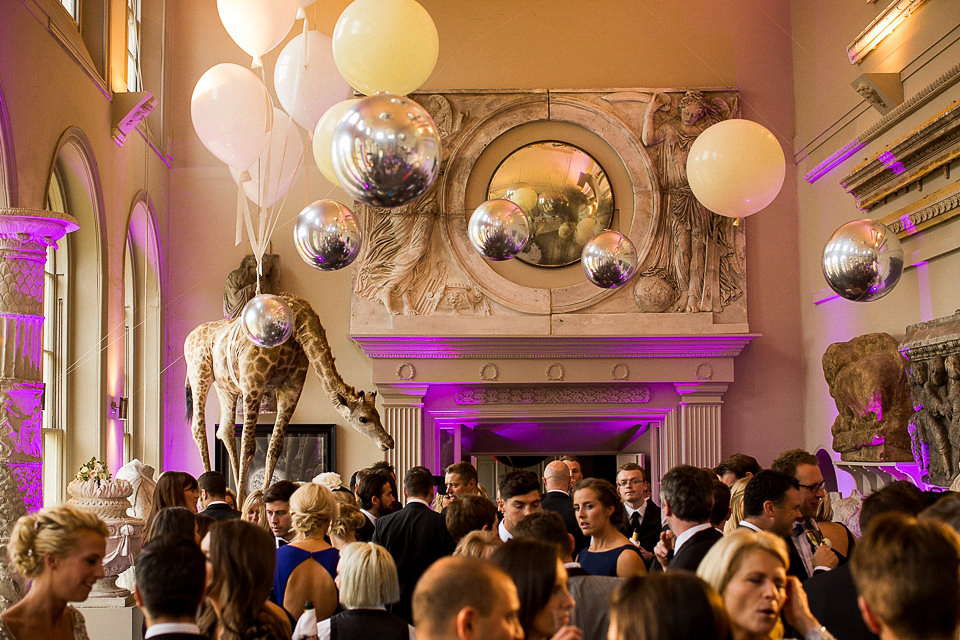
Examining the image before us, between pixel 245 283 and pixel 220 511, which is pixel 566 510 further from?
pixel 245 283

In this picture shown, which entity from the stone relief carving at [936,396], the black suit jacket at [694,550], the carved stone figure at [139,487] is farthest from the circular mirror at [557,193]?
the black suit jacket at [694,550]

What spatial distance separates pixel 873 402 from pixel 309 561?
678 centimetres

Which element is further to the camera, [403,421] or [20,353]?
[403,421]

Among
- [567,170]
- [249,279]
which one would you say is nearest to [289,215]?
[249,279]

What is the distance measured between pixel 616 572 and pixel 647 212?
8.61 metres

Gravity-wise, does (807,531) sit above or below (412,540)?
above

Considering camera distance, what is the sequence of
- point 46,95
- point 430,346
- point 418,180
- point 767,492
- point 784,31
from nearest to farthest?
point 418,180
point 767,492
point 46,95
point 430,346
point 784,31

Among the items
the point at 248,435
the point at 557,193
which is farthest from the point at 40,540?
the point at 557,193

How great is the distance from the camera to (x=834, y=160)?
11.7 meters

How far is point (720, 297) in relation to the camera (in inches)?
490

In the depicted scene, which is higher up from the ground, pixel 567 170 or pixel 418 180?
pixel 567 170

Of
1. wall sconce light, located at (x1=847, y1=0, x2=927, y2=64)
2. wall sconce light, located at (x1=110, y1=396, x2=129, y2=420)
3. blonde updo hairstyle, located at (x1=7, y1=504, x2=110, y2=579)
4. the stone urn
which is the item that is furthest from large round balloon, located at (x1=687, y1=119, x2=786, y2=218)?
wall sconce light, located at (x1=110, y1=396, x2=129, y2=420)

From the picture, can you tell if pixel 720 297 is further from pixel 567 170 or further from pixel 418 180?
pixel 418 180

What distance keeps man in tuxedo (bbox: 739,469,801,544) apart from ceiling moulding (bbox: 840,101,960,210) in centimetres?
460
